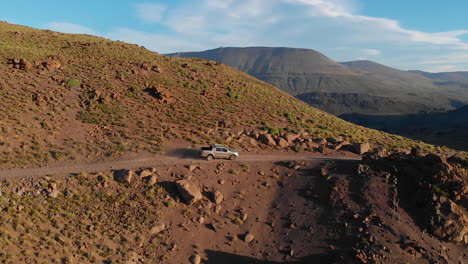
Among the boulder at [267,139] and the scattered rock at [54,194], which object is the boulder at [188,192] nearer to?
the scattered rock at [54,194]

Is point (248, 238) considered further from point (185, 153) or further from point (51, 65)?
point (51, 65)

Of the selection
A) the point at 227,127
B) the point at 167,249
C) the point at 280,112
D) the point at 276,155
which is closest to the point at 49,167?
the point at 167,249

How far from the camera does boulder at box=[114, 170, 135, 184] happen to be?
69.1 feet

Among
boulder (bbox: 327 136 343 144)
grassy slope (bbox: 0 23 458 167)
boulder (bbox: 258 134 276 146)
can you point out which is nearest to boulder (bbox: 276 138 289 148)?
boulder (bbox: 258 134 276 146)

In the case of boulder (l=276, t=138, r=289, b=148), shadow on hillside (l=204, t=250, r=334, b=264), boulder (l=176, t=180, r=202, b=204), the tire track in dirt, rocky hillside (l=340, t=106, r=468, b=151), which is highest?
boulder (l=276, t=138, r=289, b=148)

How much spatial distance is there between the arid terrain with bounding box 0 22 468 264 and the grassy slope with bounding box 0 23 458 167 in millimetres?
205

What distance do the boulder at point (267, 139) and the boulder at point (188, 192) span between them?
1082 centimetres

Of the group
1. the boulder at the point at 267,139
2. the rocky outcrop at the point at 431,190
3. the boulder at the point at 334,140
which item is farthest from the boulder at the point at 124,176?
the boulder at the point at 334,140

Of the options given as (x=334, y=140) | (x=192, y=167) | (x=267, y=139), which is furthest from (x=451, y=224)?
(x=192, y=167)

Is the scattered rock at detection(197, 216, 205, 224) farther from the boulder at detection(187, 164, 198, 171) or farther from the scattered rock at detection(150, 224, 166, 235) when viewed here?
the boulder at detection(187, 164, 198, 171)

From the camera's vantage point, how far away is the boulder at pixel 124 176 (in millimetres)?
21047

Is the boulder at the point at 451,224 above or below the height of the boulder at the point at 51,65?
below

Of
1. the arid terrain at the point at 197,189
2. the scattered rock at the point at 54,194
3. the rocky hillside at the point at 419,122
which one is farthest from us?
the rocky hillside at the point at 419,122

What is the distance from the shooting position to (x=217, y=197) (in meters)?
20.8
